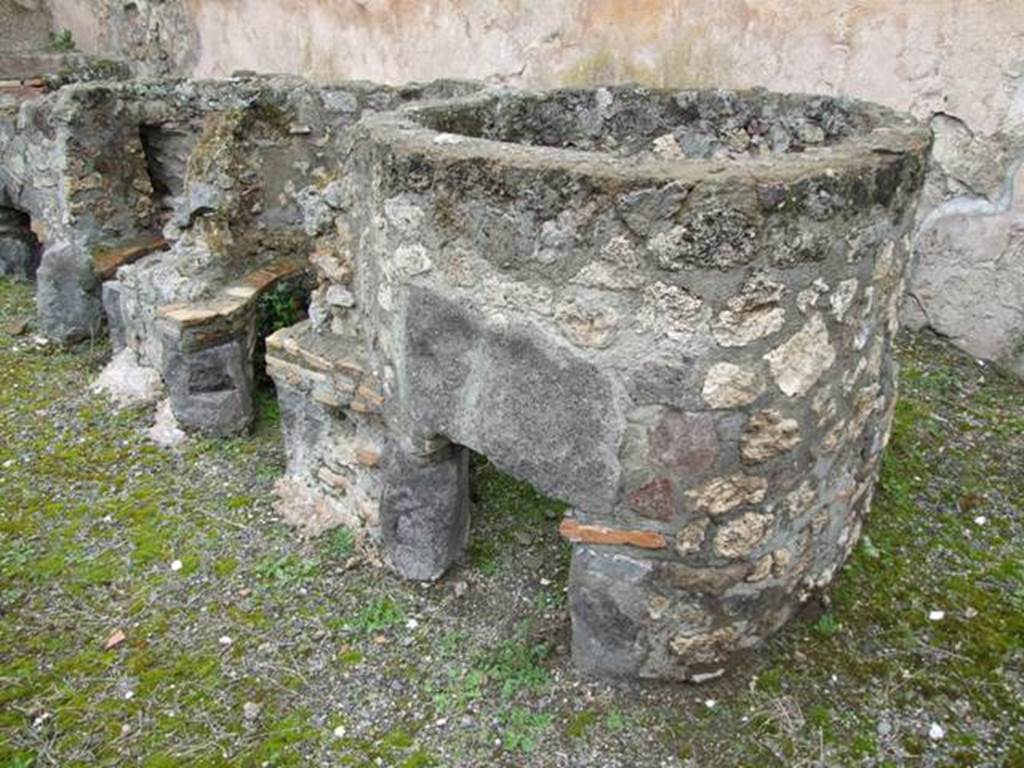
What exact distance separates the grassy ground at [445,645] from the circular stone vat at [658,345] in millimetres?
200

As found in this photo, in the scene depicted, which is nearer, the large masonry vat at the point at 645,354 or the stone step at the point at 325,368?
the large masonry vat at the point at 645,354

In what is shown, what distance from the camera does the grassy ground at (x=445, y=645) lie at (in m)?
2.37

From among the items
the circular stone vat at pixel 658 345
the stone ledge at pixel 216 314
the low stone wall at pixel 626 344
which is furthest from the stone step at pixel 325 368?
the stone ledge at pixel 216 314

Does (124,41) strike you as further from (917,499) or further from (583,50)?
(917,499)

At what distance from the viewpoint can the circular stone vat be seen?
2053mm

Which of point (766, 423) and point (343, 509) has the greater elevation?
point (766, 423)

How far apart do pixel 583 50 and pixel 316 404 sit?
11.4 ft

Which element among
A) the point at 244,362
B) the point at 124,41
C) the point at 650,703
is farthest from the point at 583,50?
the point at 124,41

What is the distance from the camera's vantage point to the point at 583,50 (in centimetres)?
555

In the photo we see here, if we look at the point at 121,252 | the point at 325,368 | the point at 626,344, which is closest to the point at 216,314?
the point at 325,368

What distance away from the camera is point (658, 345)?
2123 millimetres

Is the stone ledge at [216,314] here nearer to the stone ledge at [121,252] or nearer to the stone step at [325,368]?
the stone step at [325,368]

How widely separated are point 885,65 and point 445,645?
11.4 ft

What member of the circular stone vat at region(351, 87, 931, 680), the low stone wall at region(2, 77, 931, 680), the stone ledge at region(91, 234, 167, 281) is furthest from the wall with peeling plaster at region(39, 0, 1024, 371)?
the stone ledge at region(91, 234, 167, 281)
